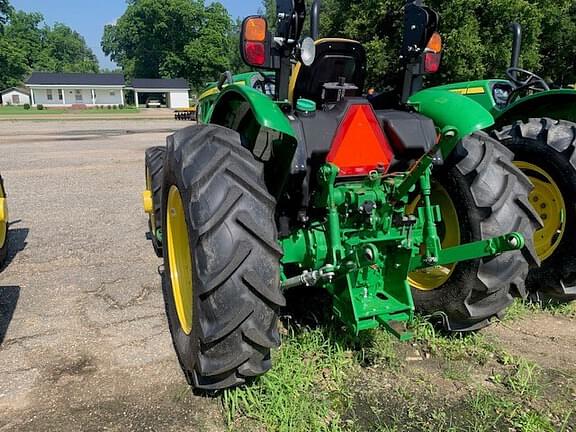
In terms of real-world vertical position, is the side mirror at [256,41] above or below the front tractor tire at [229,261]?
above

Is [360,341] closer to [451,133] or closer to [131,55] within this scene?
[451,133]

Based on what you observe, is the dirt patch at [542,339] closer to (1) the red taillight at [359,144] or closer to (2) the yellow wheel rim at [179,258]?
(1) the red taillight at [359,144]

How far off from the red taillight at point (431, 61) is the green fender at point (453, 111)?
0.16 meters

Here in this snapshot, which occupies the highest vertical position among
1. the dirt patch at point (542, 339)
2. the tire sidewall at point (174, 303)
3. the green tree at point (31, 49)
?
the green tree at point (31, 49)

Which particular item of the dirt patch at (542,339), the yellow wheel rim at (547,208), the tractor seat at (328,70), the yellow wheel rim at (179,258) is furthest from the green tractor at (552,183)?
the yellow wheel rim at (179,258)

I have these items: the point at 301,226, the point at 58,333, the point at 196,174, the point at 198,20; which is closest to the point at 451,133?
the point at 301,226

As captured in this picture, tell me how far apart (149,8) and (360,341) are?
8550 centimetres

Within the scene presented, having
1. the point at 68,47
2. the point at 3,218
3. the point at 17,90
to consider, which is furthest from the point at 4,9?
the point at 3,218

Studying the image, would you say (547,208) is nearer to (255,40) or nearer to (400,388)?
(400,388)

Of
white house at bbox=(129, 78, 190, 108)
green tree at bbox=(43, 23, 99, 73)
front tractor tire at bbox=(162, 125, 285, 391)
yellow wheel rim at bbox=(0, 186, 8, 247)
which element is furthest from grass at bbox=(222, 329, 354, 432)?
Answer: green tree at bbox=(43, 23, 99, 73)

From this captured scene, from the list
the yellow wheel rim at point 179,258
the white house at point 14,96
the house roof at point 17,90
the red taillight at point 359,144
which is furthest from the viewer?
the house roof at point 17,90

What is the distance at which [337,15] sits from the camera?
2114cm

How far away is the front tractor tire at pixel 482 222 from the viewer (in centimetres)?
287

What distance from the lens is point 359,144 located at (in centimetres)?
268
